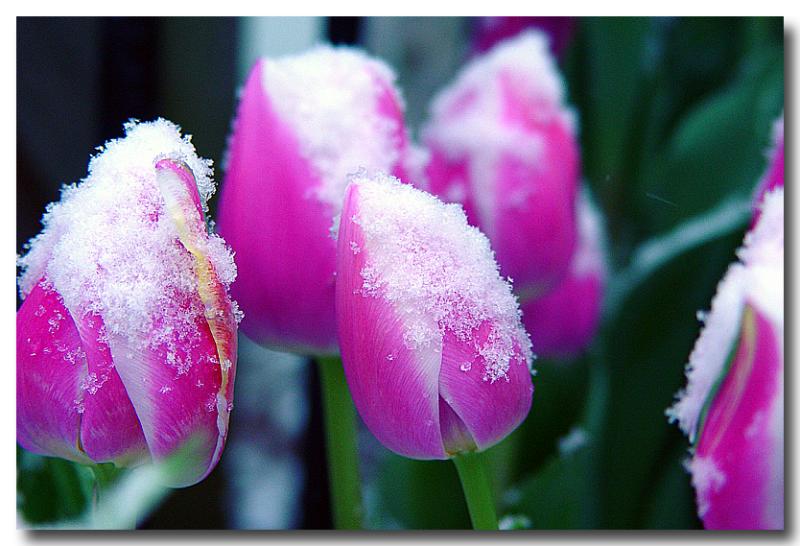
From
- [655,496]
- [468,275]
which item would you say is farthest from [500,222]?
[655,496]

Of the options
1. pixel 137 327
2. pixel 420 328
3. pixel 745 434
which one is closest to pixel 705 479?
pixel 745 434

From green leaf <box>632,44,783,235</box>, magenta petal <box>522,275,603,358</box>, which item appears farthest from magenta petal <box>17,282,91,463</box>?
green leaf <box>632,44,783,235</box>

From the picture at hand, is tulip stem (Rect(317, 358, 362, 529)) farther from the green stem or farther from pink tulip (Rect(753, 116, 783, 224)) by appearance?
pink tulip (Rect(753, 116, 783, 224))

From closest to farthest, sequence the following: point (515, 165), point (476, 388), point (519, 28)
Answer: point (476, 388), point (515, 165), point (519, 28)

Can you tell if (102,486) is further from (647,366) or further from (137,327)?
(647,366)

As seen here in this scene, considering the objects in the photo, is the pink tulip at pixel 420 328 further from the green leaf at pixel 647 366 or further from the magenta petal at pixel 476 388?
the green leaf at pixel 647 366
